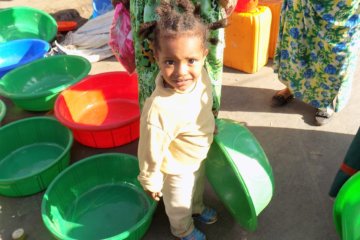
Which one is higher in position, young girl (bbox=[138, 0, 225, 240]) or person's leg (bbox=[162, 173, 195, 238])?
young girl (bbox=[138, 0, 225, 240])

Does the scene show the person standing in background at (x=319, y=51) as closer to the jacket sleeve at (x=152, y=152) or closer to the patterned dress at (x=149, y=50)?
the patterned dress at (x=149, y=50)

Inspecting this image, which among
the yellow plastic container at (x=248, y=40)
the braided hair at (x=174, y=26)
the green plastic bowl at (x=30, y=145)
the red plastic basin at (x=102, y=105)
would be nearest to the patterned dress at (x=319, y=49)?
the yellow plastic container at (x=248, y=40)

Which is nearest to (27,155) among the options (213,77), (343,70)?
(213,77)

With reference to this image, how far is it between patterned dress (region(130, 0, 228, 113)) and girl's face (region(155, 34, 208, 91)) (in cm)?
36

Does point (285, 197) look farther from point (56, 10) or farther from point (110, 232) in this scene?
point (56, 10)

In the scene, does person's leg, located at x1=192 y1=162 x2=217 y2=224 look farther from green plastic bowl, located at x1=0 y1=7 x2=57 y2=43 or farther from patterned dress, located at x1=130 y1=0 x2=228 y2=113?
green plastic bowl, located at x1=0 y1=7 x2=57 y2=43

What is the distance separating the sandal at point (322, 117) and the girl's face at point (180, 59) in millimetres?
1452

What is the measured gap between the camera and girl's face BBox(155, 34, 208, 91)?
1.32 meters

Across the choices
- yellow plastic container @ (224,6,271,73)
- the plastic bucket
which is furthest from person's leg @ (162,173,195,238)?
the plastic bucket

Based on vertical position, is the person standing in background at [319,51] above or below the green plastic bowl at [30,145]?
above

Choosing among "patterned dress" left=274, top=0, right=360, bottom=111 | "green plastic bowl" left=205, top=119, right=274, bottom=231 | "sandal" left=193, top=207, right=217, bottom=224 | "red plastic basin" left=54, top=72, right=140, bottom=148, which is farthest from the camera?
"red plastic basin" left=54, top=72, right=140, bottom=148

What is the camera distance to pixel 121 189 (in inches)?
90.7

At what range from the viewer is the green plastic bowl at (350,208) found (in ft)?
4.34

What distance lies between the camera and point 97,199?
2.26 metres
